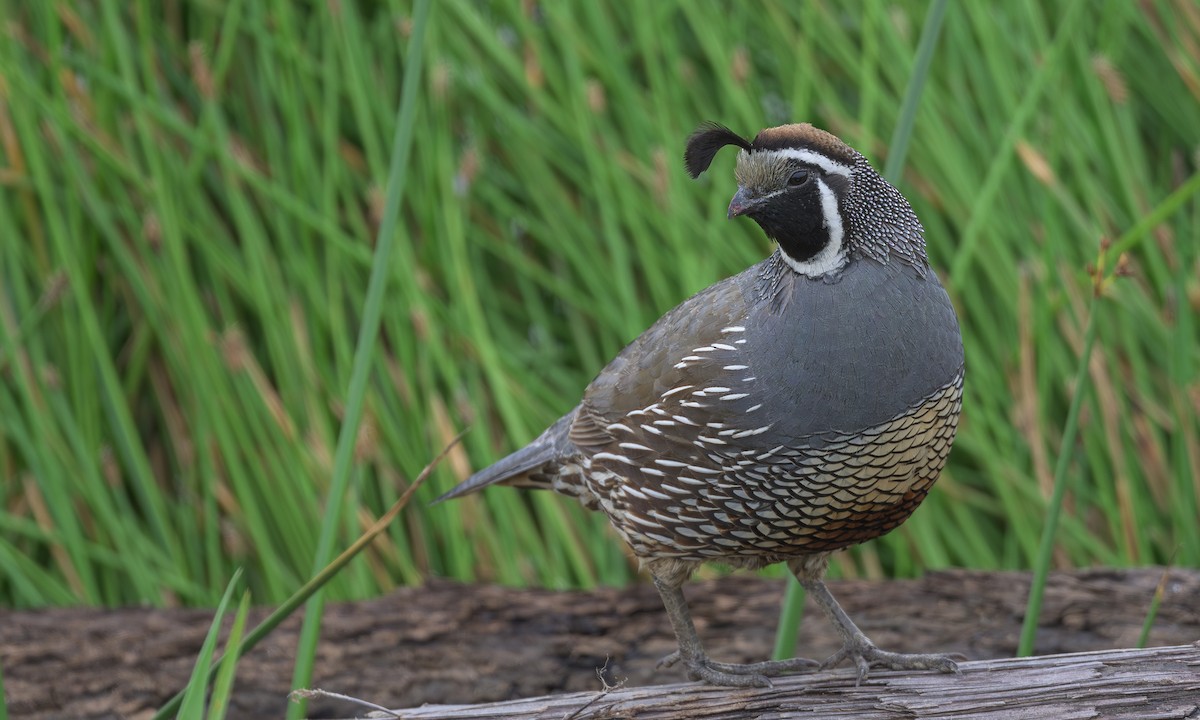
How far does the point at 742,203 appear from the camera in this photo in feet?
6.49

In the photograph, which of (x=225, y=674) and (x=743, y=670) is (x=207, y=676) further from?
(x=743, y=670)

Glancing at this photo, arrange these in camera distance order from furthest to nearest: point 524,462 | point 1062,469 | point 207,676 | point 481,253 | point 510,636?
point 481,253 < point 510,636 < point 524,462 < point 1062,469 < point 207,676

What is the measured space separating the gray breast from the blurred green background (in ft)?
3.33

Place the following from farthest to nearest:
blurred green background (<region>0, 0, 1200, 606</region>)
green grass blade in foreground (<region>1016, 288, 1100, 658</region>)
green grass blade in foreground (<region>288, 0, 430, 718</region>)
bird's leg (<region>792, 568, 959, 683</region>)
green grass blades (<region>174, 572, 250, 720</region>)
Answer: blurred green background (<region>0, 0, 1200, 606</region>)
bird's leg (<region>792, 568, 959, 683</region>)
green grass blade in foreground (<region>1016, 288, 1100, 658</region>)
green grass blade in foreground (<region>288, 0, 430, 718</region>)
green grass blades (<region>174, 572, 250, 720</region>)

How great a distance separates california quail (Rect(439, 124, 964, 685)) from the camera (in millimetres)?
1976

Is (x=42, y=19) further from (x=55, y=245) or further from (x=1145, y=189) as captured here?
(x=1145, y=189)

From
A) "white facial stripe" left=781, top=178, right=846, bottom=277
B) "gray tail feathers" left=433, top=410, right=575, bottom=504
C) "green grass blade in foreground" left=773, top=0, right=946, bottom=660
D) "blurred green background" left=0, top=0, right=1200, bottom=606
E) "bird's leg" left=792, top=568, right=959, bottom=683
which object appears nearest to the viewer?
"green grass blade in foreground" left=773, top=0, right=946, bottom=660

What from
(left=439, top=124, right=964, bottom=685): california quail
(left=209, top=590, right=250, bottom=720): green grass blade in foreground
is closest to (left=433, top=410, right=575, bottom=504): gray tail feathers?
(left=439, top=124, right=964, bottom=685): california quail

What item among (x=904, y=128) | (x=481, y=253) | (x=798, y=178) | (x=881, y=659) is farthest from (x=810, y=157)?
(x=481, y=253)

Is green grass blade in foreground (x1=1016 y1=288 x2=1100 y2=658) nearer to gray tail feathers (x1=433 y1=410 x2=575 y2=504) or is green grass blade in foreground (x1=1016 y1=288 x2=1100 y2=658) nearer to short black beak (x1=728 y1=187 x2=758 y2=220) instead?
short black beak (x1=728 y1=187 x2=758 y2=220)

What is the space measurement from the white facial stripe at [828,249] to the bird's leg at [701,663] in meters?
0.63

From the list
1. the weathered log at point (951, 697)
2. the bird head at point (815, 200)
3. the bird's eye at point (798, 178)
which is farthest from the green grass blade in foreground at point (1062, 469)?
the bird's eye at point (798, 178)

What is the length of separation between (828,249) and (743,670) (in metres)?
0.76

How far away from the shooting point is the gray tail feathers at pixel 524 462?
2504mm
